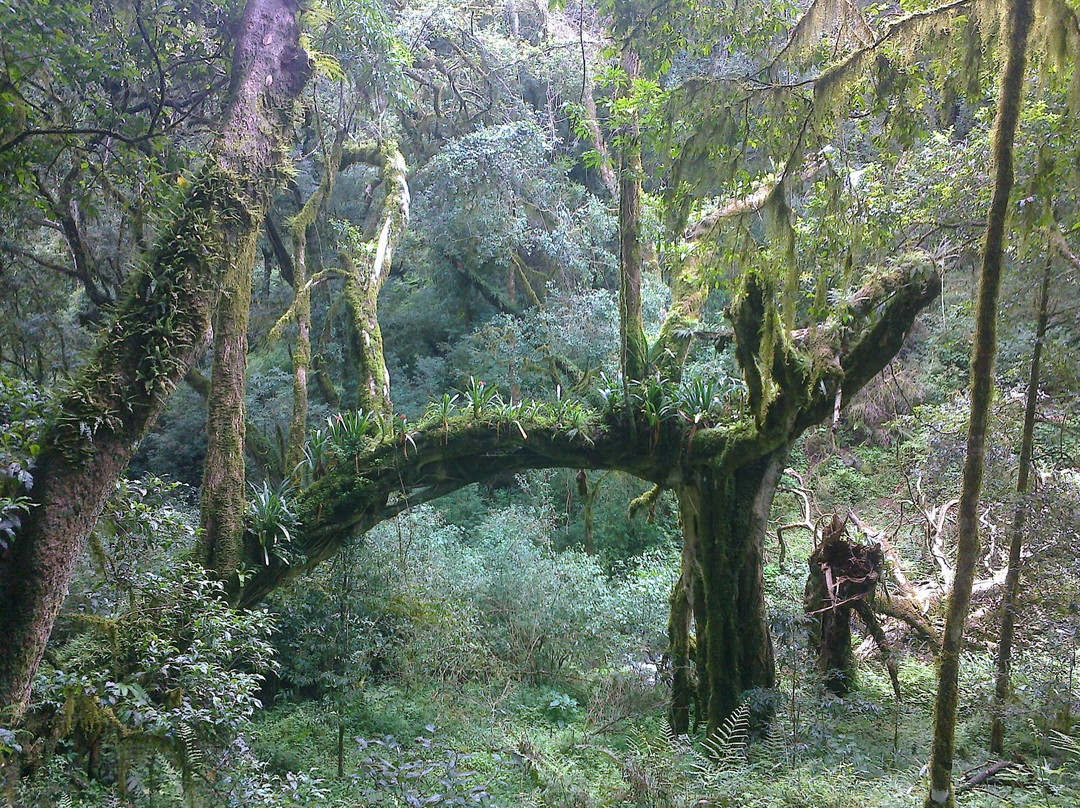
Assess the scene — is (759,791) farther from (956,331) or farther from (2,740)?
(956,331)

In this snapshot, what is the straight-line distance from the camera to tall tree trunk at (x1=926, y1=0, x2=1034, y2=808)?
336 centimetres

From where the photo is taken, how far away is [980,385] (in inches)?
135

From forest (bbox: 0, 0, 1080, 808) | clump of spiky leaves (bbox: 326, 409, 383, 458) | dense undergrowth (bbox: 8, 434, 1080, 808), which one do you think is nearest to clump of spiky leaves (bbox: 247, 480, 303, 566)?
forest (bbox: 0, 0, 1080, 808)

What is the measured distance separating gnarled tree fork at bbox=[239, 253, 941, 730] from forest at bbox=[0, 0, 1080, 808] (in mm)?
39

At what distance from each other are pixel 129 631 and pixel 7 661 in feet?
5.31

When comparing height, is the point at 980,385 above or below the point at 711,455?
below

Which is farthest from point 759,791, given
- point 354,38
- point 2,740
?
point 354,38

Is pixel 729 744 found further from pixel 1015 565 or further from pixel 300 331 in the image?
pixel 300 331

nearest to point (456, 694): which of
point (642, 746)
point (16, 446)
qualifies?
point (642, 746)

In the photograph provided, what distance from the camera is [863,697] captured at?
707cm

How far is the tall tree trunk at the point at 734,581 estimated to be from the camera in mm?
6473

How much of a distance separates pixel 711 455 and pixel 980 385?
10.7 ft

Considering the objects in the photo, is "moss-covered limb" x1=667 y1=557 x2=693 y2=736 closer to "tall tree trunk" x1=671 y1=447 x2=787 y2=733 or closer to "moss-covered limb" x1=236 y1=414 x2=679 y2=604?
"tall tree trunk" x1=671 y1=447 x2=787 y2=733

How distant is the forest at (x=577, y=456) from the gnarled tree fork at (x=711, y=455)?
4cm
